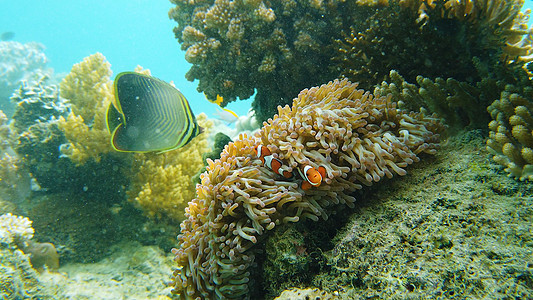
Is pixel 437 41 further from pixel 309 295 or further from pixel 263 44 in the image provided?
pixel 309 295

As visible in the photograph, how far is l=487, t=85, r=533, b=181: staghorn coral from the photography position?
1493mm

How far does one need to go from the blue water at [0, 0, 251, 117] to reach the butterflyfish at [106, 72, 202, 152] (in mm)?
60969

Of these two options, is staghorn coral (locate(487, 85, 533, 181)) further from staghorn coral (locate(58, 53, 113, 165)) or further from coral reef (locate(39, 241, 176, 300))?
staghorn coral (locate(58, 53, 113, 165))

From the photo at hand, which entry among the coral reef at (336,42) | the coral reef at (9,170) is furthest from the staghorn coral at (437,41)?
the coral reef at (9,170)

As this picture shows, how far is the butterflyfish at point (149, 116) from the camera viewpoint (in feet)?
9.04

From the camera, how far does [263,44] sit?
373 centimetres

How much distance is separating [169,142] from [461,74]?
3.26 meters

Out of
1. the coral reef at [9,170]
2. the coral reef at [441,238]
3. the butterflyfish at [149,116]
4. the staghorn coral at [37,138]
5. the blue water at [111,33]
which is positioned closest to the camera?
the coral reef at [441,238]

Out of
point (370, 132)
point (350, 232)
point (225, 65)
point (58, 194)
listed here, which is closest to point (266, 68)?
point (225, 65)

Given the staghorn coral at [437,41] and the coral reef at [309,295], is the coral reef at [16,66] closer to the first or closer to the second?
the staghorn coral at [437,41]

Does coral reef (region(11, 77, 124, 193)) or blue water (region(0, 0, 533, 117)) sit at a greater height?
blue water (region(0, 0, 533, 117))

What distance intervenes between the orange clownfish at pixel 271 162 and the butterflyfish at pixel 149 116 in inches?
43.7

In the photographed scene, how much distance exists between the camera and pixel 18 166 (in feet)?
16.5

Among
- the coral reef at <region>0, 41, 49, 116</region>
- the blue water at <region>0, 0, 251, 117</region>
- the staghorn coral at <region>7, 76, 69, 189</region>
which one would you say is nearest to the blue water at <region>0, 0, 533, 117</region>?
the blue water at <region>0, 0, 251, 117</region>
